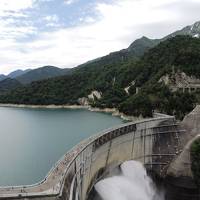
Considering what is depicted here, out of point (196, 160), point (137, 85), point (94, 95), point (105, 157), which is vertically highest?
point (137, 85)

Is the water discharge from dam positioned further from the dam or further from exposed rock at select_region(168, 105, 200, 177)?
exposed rock at select_region(168, 105, 200, 177)

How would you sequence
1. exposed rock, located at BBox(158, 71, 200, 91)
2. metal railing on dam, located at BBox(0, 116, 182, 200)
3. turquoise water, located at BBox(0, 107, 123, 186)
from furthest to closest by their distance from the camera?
exposed rock, located at BBox(158, 71, 200, 91) < turquoise water, located at BBox(0, 107, 123, 186) < metal railing on dam, located at BBox(0, 116, 182, 200)

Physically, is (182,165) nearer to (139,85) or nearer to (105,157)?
(105,157)

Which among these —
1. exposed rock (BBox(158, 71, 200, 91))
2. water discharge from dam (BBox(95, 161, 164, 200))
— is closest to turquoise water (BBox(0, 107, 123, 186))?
water discharge from dam (BBox(95, 161, 164, 200))

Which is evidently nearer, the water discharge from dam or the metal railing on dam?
the metal railing on dam

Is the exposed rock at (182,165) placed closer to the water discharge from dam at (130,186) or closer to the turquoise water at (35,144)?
the water discharge from dam at (130,186)

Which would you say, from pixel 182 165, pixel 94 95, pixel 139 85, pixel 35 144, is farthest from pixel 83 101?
pixel 182 165
